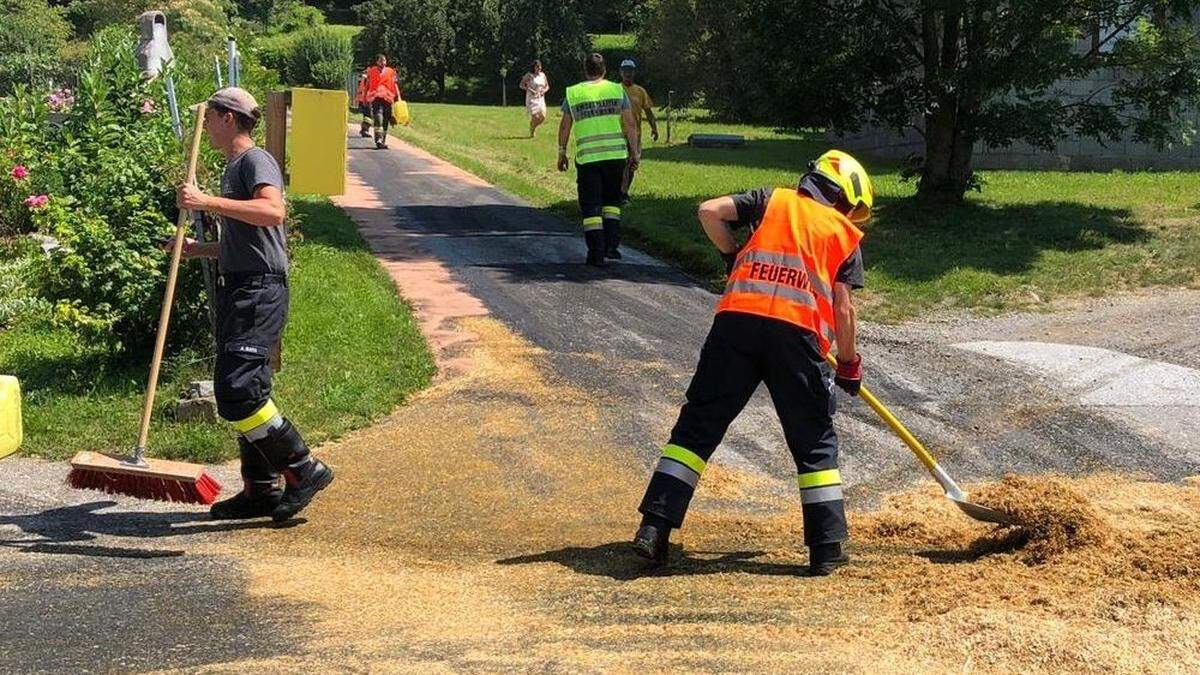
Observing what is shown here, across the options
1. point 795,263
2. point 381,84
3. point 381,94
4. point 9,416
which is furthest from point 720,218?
A: point 381,94

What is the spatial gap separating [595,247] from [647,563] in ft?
23.0

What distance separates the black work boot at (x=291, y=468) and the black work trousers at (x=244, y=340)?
0.55 ft

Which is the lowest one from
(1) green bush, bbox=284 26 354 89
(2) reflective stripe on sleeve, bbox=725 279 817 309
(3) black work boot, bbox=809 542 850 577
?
(3) black work boot, bbox=809 542 850 577

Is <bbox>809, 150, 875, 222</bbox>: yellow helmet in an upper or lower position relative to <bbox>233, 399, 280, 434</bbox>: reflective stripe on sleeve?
upper

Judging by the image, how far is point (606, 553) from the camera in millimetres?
5855

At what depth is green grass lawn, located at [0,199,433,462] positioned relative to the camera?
7441mm

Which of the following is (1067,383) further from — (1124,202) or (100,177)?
(1124,202)

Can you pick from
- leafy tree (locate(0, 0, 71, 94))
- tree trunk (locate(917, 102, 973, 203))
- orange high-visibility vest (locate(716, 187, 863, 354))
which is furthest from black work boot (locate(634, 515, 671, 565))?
leafy tree (locate(0, 0, 71, 94))

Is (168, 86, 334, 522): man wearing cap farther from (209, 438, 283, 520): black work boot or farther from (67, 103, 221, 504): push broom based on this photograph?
(67, 103, 221, 504): push broom

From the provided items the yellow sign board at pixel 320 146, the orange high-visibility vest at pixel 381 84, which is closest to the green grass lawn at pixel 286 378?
the yellow sign board at pixel 320 146

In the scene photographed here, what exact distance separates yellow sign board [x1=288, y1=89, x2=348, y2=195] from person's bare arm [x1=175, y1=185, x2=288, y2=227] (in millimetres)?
2057

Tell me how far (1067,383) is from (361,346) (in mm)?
4752

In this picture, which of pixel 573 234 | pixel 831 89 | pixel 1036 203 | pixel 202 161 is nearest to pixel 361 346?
pixel 202 161

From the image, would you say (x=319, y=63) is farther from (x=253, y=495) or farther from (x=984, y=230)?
(x=253, y=495)
